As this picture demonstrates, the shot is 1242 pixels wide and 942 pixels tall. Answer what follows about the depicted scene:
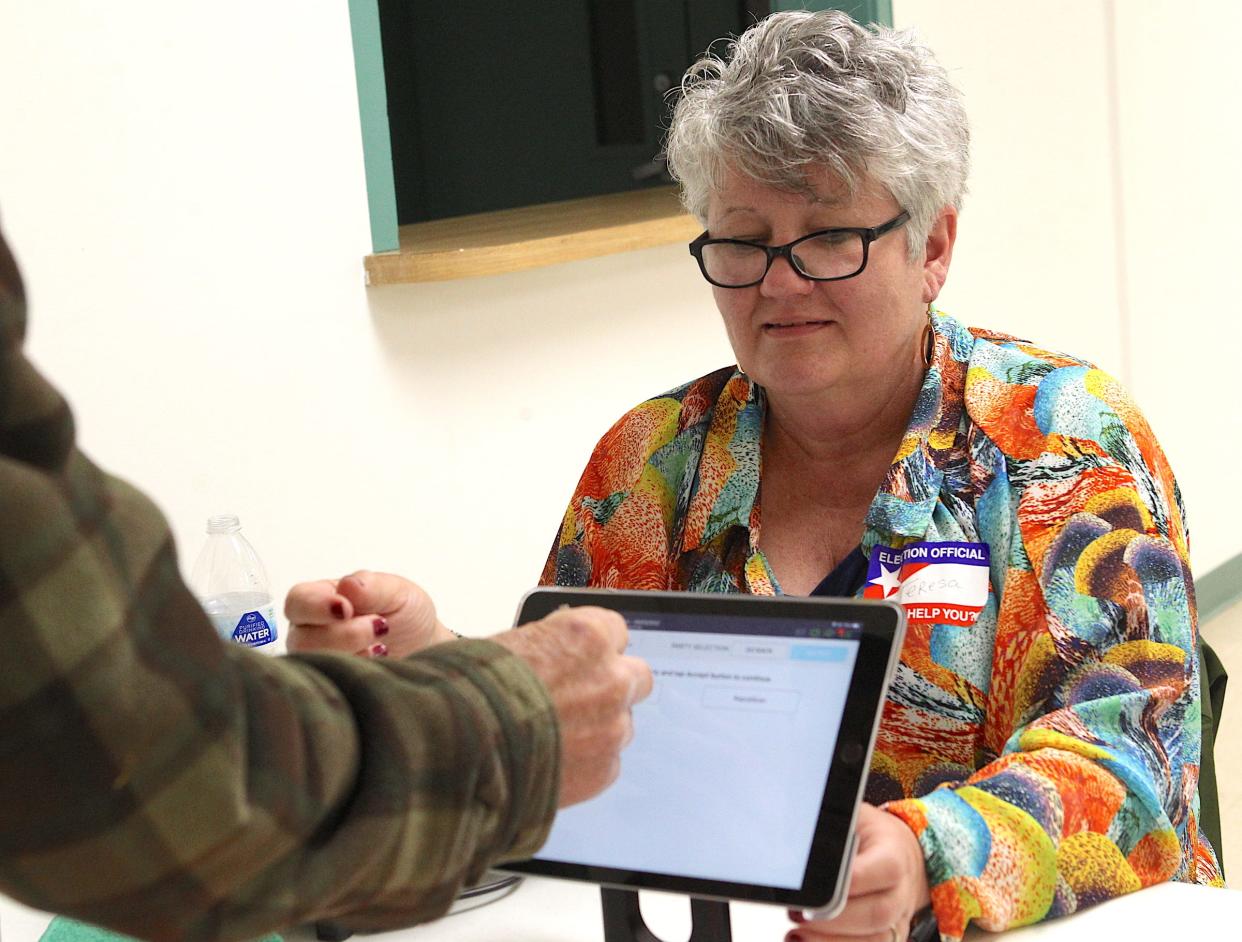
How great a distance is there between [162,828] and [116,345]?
5.04ft

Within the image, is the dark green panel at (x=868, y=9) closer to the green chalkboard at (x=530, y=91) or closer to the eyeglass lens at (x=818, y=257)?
the green chalkboard at (x=530, y=91)

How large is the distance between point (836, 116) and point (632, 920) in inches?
33.5

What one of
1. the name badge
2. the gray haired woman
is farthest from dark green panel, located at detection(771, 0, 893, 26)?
the name badge

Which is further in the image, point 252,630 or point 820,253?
point 252,630

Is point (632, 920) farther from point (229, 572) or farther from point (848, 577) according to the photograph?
point (229, 572)

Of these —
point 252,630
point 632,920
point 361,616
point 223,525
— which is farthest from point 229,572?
point 632,920

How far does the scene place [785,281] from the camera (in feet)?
5.06

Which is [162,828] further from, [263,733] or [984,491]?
[984,491]

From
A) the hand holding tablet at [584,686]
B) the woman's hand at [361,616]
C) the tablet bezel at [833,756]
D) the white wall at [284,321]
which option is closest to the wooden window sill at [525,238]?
the white wall at [284,321]

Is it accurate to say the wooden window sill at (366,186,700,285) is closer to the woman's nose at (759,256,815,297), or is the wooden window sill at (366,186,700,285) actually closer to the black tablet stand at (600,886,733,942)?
the woman's nose at (759,256,815,297)

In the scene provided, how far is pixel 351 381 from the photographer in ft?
7.52

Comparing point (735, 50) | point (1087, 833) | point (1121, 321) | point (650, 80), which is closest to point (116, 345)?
point (735, 50)

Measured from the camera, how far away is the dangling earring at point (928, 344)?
1.63 metres

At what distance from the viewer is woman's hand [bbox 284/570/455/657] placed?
1301 millimetres
